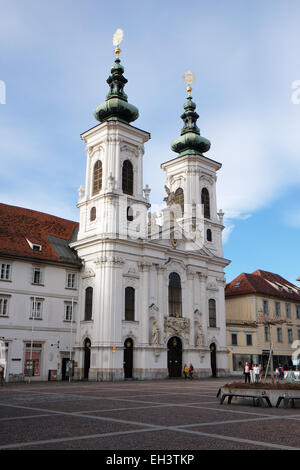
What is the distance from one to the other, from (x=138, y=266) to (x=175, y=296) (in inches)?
203

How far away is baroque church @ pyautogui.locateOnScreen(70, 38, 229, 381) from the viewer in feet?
126

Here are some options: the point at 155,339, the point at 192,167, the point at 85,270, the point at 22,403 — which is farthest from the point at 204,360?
the point at 22,403

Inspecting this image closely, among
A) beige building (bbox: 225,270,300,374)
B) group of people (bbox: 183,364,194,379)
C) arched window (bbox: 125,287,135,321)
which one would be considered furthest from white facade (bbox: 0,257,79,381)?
beige building (bbox: 225,270,300,374)

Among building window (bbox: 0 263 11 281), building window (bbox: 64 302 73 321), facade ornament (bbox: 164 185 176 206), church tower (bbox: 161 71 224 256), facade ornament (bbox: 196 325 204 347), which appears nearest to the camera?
building window (bbox: 0 263 11 281)

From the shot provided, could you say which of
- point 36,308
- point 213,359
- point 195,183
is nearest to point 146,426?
point 36,308

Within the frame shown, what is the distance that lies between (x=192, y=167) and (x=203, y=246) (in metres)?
9.05

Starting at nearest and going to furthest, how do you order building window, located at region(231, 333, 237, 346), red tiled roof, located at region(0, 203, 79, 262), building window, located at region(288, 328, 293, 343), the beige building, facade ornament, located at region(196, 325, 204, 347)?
1. red tiled roof, located at region(0, 203, 79, 262)
2. facade ornament, located at region(196, 325, 204, 347)
3. building window, located at region(231, 333, 237, 346)
4. the beige building
5. building window, located at region(288, 328, 293, 343)

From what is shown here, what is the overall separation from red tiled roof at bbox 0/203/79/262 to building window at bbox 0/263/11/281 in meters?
0.98

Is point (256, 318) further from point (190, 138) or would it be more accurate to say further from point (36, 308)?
point (36, 308)

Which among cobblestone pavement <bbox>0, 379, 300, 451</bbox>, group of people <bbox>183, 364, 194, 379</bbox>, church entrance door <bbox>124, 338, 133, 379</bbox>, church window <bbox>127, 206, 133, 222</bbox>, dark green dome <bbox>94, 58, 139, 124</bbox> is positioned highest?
dark green dome <bbox>94, 58, 139, 124</bbox>

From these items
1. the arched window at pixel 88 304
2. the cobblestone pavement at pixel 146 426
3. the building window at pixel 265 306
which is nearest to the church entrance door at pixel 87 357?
the arched window at pixel 88 304

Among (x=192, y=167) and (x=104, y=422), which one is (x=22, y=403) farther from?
(x=192, y=167)

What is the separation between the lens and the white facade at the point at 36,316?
3497 cm

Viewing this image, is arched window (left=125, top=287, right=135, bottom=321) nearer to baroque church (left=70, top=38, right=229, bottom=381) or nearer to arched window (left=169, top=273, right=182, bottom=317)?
baroque church (left=70, top=38, right=229, bottom=381)
